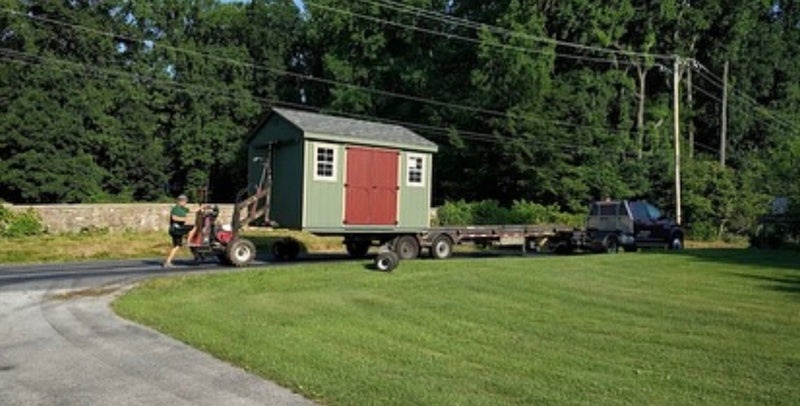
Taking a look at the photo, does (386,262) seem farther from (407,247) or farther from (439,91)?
(439,91)

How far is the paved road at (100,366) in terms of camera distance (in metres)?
6.50

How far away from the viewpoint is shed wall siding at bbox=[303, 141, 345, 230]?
19984 mm

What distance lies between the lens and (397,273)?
1616 cm

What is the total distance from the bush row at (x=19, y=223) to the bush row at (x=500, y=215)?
57.8ft

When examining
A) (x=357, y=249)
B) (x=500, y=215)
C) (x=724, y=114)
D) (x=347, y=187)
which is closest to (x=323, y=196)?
(x=347, y=187)

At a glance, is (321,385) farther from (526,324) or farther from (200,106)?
(200,106)

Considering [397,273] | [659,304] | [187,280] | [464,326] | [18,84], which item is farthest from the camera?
[18,84]

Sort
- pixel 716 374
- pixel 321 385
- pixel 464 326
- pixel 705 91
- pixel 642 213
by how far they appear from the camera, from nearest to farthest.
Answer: pixel 321 385, pixel 716 374, pixel 464 326, pixel 642 213, pixel 705 91

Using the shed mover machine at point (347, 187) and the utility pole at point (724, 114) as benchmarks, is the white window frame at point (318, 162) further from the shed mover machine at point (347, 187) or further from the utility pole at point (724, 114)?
the utility pole at point (724, 114)

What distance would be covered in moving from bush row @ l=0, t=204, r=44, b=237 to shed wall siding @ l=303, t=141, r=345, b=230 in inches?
452

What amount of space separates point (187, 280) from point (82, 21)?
4270cm

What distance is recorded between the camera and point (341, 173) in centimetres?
2066

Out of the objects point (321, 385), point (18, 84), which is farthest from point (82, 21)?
point (321, 385)

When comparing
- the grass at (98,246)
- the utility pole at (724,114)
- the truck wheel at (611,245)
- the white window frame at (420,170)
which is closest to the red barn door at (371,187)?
the white window frame at (420,170)
